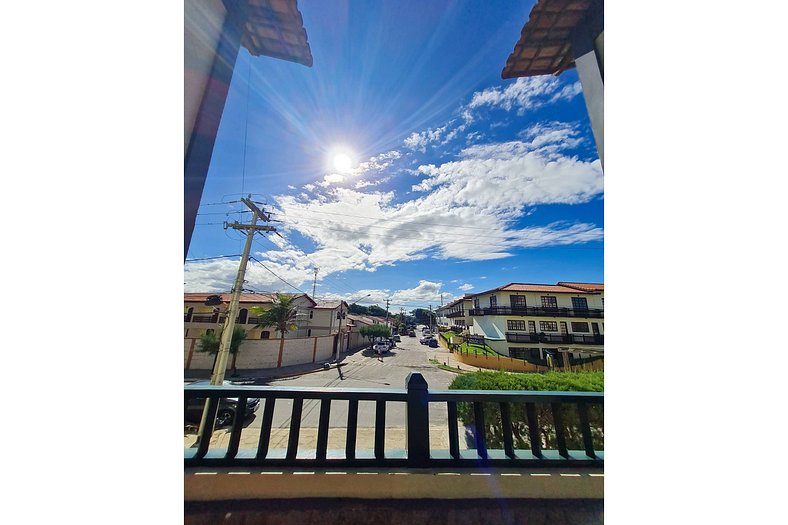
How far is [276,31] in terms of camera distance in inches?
49.0

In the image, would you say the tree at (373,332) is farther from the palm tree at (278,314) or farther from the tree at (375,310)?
the tree at (375,310)

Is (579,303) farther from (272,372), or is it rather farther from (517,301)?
(272,372)

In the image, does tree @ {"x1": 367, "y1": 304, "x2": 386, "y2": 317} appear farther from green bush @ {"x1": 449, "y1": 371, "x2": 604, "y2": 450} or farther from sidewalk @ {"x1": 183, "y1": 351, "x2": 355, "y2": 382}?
green bush @ {"x1": 449, "y1": 371, "x2": 604, "y2": 450}

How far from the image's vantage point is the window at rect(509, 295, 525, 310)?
10.9 metres

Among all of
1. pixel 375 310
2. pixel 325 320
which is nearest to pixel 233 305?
pixel 325 320

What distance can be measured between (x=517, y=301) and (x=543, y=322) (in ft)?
4.09

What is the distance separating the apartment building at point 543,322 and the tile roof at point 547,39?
10.4 m

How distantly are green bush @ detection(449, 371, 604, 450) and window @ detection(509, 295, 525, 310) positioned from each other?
8.88 meters

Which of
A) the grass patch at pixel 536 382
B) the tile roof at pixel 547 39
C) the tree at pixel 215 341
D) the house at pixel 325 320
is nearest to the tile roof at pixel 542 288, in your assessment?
the house at pixel 325 320

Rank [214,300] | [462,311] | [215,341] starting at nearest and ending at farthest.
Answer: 1. [215,341]
2. [214,300]
3. [462,311]
